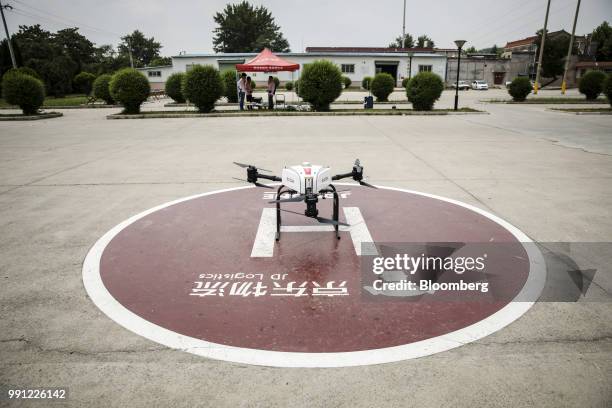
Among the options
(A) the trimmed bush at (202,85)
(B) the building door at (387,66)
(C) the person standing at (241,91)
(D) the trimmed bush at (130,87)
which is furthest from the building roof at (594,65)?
(D) the trimmed bush at (130,87)

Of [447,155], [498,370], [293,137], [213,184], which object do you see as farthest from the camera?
[293,137]

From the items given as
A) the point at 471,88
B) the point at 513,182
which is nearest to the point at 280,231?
the point at 513,182

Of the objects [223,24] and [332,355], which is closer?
[332,355]

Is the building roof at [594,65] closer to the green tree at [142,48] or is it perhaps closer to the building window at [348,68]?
the building window at [348,68]

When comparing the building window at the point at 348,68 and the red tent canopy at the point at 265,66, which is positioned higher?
the building window at the point at 348,68

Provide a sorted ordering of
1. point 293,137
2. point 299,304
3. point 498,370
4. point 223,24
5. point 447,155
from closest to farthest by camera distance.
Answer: point 498,370, point 299,304, point 447,155, point 293,137, point 223,24

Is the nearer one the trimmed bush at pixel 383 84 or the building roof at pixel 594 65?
the trimmed bush at pixel 383 84

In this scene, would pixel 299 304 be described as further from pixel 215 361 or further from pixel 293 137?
pixel 293 137

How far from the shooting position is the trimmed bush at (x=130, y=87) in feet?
73.9

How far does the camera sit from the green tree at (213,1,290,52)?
292 ft

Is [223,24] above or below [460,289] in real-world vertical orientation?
above

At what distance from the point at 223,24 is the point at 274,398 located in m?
99.9

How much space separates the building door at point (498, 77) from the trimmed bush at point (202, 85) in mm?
64090

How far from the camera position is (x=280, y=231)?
5.52 meters
